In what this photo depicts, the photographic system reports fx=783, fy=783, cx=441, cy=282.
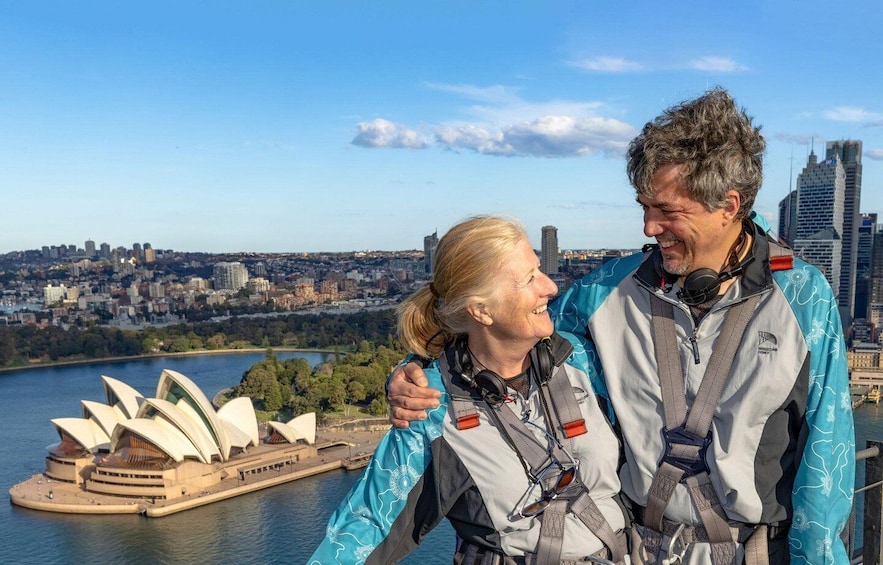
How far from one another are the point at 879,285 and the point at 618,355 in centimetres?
3262

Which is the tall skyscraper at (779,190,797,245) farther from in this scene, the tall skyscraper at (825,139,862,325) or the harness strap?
the harness strap

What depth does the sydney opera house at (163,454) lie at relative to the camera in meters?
10.7

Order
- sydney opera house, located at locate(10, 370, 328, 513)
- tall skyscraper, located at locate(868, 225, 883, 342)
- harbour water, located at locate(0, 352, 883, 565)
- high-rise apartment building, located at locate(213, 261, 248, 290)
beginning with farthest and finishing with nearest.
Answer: high-rise apartment building, located at locate(213, 261, 248, 290) → tall skyscraper, located at locate(868, 225, 883, 342) → sydney opera house, located at locate(10, 370, 328, 513) → harbour water, located at locate(0, 352, 883, 565)

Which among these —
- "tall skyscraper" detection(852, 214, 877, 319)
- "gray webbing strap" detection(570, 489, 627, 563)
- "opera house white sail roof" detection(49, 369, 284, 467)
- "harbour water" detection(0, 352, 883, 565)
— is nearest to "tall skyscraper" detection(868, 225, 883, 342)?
"tall skyscraper" detection(852, 214, 877, 319)

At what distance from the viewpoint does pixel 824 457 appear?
2.68ft

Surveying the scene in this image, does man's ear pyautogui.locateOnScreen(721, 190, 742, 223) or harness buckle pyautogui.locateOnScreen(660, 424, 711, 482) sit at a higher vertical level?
man's ear pyautogui.locateOnScreen(721, 190, 742, 223)

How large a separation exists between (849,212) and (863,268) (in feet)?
7.89

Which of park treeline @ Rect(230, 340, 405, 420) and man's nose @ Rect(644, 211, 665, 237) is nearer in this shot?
man's nose @ Rect(644, 211, 665, 237)

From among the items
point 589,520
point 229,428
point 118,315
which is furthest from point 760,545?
point 118,315

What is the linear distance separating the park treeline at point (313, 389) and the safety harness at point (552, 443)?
574 inches

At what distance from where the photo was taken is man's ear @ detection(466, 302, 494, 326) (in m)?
0.92

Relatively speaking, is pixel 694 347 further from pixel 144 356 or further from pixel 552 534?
pixel 144 356

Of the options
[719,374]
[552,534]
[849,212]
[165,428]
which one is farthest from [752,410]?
[849,212]

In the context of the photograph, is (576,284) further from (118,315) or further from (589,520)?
(118,315)
